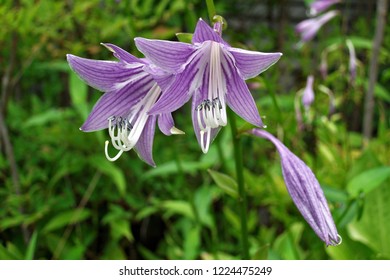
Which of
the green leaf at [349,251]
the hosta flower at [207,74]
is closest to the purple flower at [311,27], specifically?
the green leaf at [349,251]

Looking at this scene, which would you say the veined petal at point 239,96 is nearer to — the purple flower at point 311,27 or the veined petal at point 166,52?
the veined petal at point 166,52

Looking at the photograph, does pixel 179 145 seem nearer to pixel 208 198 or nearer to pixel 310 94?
pixel 208 198

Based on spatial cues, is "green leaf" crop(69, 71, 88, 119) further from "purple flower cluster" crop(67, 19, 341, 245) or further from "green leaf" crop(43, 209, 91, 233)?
"purple flower cluster" crop(67, 19, 341, 245)

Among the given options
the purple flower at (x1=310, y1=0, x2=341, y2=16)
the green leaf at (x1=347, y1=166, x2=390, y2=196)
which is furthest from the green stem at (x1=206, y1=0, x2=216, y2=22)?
the purple flower at (x1=310, y1=0, x2=341, y2=16)

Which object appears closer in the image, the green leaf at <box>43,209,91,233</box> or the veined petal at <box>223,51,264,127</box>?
the veined petal at <box>223,51,264,127</box>

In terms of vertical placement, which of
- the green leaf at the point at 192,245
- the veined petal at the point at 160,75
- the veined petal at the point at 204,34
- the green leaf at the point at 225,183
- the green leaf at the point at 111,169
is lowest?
the green leaf at the point at 192,245

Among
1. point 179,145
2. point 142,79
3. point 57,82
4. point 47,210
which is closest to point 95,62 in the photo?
point 142,79

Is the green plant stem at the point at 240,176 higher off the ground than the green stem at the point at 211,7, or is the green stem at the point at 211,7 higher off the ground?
the green stem at the point at 211,7
